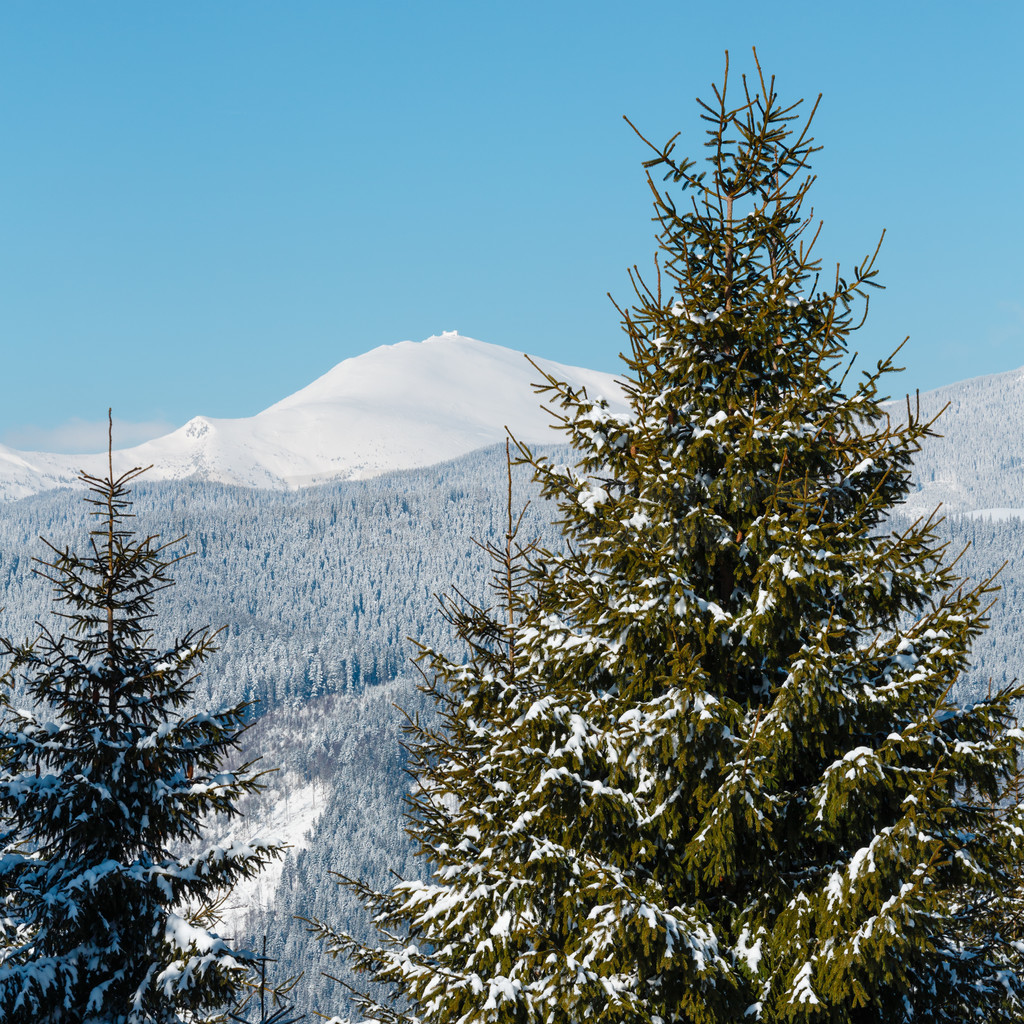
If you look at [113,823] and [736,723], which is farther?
[113,823]

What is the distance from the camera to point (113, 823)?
27.9 ft

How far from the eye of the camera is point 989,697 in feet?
19.8

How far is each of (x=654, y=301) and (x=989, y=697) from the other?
3756 millimetres

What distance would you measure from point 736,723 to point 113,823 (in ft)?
19.3

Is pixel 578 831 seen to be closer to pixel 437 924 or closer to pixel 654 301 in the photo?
pixel 437 924

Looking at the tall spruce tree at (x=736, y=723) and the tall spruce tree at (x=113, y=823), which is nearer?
the tall spruce tree at (x=736, y=723)

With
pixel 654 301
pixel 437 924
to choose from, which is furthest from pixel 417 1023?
pixel 654 301

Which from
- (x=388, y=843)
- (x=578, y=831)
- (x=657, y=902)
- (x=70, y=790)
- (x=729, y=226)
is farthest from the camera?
(x=388, y=843)

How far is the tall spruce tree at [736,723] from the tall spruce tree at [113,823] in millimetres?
2207

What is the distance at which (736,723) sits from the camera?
235 inches

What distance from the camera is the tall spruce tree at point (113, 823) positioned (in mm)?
7898

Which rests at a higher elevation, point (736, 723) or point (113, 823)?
point (736, 723)

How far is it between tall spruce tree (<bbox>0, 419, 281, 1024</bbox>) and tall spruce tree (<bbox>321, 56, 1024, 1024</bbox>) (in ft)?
7.24

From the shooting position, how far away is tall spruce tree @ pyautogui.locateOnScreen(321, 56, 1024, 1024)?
18.2ft
